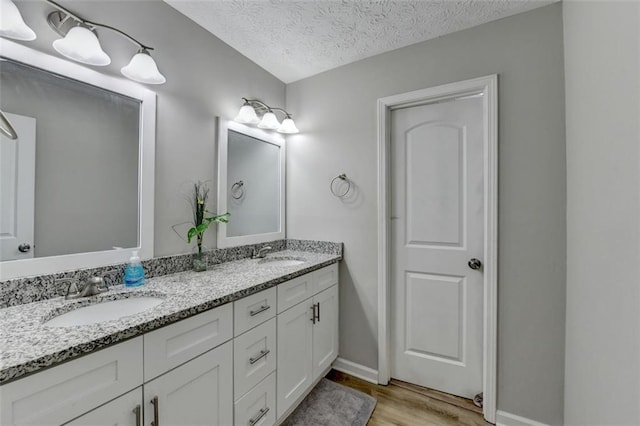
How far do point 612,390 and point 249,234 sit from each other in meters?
1.94

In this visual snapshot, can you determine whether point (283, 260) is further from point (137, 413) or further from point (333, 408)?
point (137, 413)

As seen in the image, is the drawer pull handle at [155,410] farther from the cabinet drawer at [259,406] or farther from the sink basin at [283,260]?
the sink basin at [283,260]

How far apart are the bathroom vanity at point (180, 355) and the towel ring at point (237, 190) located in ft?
1.65

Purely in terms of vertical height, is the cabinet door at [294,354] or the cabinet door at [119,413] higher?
the cabinet door at [119,413]

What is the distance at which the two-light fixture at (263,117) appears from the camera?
6.17ft

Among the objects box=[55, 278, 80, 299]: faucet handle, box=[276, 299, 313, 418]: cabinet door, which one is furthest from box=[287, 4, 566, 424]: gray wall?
box=[55, 278, 80, 299]: faucet handle

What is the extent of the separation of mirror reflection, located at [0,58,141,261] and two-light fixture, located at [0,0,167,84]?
0.12 metres

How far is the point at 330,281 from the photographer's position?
6.46ft

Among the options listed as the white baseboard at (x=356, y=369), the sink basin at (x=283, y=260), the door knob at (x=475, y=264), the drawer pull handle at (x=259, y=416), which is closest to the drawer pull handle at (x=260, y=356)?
the drawer pull handle at (x=259, y=416)

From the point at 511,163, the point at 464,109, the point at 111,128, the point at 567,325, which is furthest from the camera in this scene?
the point at 464,109

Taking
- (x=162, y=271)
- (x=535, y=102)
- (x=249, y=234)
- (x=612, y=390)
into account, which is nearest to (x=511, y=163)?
(x=535, y=102)

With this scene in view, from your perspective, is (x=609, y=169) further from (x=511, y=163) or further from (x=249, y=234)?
(x=249, y=234)

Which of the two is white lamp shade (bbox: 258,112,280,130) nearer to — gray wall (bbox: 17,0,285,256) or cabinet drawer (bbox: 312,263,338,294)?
gray wall (bbox: 17,0,285,256)

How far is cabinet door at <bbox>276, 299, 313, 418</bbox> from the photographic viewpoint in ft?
4.76
